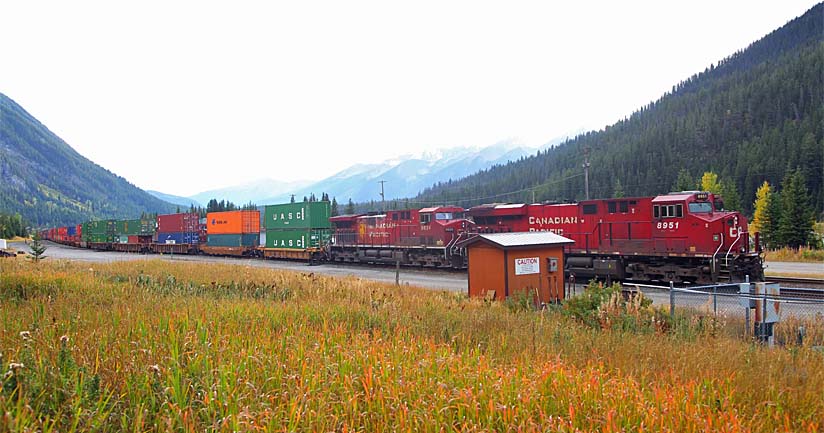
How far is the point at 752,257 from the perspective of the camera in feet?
66.9

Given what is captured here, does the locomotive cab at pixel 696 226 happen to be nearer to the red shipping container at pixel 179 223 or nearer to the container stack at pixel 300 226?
the container stack at pixel 300 226

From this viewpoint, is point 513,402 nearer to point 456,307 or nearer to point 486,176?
point 456,307

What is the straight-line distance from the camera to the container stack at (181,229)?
52.0 m

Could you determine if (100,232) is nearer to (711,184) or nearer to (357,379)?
(357,379)

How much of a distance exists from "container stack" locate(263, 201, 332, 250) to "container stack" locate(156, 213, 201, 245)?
1243cm

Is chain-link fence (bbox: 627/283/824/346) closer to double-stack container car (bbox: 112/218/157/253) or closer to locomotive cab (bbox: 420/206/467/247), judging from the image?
locomotive cab (bbox: 420/206/467/247)

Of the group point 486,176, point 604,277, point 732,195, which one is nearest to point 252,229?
point 604,277

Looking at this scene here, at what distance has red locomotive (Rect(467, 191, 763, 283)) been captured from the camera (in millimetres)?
20484

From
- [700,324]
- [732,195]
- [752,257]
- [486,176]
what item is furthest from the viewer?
[486,176]

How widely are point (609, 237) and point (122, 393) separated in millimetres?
23010

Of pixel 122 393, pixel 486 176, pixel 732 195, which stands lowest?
pixel 122 393

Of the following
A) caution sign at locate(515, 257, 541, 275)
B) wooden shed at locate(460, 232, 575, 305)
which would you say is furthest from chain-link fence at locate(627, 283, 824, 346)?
caution sign at locate(515, 257, 541, 275)

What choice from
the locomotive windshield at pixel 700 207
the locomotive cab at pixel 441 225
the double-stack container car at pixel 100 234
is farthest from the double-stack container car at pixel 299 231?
the double-stack container car at pixel 100 234

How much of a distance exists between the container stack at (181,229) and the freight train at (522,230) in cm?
10
